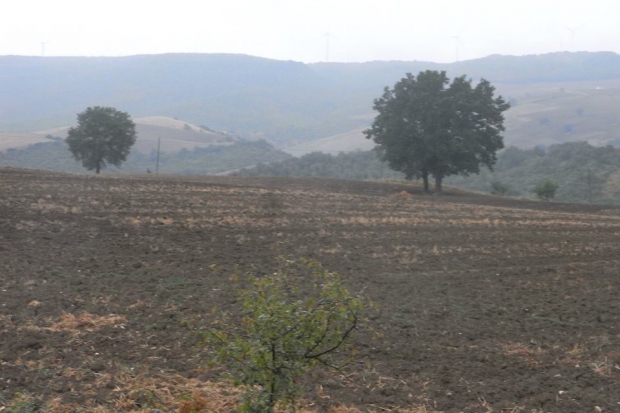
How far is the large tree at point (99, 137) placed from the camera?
146 ft

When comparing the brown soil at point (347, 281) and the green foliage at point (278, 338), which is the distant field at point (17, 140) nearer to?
the brown soil at point (347, 281)

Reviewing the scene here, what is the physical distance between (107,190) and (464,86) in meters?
22.5

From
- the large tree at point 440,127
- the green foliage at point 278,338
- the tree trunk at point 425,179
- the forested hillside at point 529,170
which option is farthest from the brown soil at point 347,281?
the forested hillside at point 529,170

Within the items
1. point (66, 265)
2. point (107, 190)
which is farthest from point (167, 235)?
point (107, 190)

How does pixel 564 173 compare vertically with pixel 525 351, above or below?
above

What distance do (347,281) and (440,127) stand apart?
87.1 feet

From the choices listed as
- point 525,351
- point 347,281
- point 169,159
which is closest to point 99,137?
point 347,281

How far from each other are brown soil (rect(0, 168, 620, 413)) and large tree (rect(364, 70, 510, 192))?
1230 centimetres

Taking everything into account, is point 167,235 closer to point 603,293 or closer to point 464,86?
point 603,293

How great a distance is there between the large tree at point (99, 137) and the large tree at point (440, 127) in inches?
621

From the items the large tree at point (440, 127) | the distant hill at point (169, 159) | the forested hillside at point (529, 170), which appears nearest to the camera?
the large tree at point (440, 127)

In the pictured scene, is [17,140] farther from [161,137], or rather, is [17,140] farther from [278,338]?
[278,338]

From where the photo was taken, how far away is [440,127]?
40.1m

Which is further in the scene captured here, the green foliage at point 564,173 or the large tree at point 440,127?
the green foliage at point 564,173
